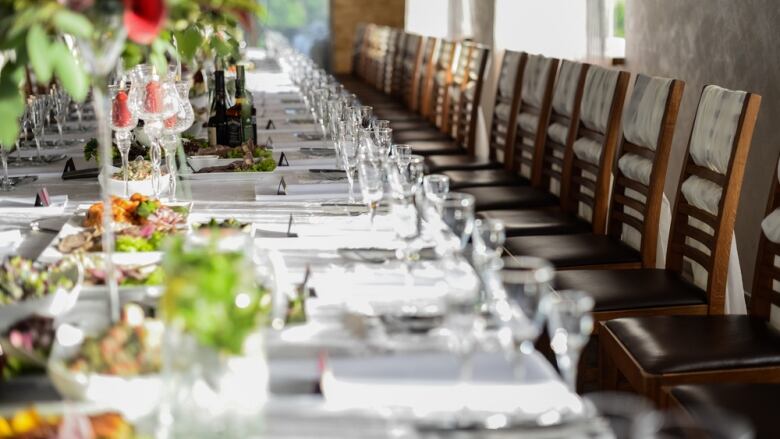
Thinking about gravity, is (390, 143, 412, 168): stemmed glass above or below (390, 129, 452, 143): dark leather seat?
A: above

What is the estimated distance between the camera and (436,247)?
2.20 meters

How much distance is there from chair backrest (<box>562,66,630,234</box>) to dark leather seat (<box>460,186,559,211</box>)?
20 cm

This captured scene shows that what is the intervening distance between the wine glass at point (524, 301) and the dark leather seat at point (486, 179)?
293cm

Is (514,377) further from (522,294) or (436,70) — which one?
(436,70)

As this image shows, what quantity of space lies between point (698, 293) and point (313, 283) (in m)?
1.27

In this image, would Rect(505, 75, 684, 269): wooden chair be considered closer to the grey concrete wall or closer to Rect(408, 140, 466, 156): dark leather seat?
the grey concrete wall

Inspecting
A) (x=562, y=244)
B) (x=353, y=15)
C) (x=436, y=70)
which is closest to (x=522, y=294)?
(x=562, y=244)

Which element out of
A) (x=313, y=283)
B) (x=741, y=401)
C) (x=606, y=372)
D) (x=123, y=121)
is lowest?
(x=606, y=372)

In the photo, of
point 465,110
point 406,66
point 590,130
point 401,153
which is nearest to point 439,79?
point 465,110

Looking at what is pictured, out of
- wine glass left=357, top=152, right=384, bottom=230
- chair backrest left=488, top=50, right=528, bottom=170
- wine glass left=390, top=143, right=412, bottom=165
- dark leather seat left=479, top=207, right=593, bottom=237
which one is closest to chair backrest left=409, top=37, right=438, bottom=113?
chair backrest left=488, top=50, right=528, bottom=170

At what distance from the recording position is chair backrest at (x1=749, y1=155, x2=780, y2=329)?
2551 mm

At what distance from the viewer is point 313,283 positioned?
2053 millimetres

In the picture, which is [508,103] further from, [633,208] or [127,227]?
[127,227]

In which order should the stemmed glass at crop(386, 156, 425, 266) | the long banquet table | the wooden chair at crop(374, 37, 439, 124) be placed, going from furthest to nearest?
the wooden chair at crop(374, 37, 439, 124) < the stemmed glass at crop(386, 156, 425, 266) < the long banquet table
